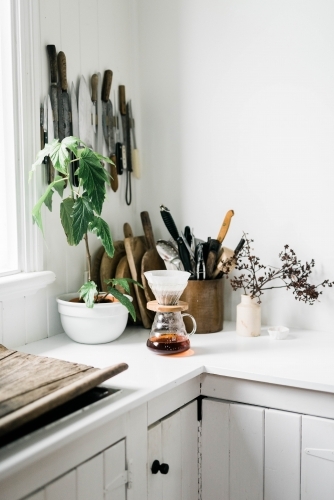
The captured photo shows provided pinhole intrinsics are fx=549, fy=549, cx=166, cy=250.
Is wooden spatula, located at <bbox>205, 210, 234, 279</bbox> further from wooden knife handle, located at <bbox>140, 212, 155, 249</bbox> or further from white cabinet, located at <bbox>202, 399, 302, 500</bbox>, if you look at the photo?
white cabinet, located at <bbox>202, 399, 302, 500</bbox>

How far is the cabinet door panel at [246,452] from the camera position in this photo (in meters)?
1.34

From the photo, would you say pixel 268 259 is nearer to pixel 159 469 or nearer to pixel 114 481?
pixel 159 469

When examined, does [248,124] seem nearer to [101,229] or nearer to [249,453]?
[101,229]

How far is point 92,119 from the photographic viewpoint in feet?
5.77

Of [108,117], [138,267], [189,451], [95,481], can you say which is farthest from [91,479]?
[108,117]

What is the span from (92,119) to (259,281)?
74 centimetres

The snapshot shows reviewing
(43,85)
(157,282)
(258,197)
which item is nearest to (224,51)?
(258,197)

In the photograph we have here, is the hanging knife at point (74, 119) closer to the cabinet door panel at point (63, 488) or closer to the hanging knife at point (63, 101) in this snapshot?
the hanging knife at point (63, 101)

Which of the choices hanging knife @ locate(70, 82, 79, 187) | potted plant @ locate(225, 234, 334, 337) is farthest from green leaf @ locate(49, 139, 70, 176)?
potted plant @ locate(225, 234, 334, 337)

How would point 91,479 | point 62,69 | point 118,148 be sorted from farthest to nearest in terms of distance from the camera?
point 118,148, point 62,69, point 91,479

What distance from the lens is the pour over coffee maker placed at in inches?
57.2

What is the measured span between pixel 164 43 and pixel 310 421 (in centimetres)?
134

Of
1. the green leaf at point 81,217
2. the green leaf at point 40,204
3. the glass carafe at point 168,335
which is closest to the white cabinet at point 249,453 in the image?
the glass carafe at point 168,335

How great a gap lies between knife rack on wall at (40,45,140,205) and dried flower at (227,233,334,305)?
0.49 m
